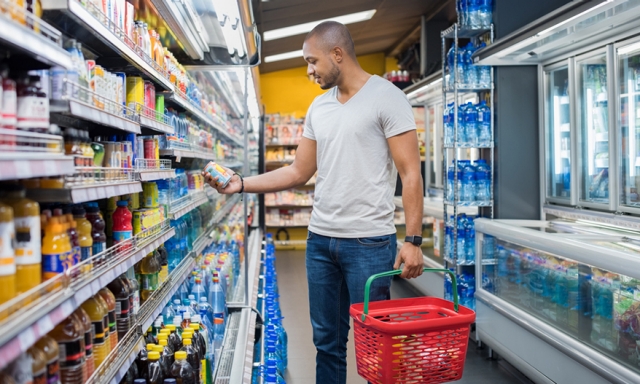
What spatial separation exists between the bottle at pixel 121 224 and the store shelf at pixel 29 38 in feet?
3.02

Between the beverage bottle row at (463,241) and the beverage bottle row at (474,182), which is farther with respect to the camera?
the beverage bottle row at (463,241)

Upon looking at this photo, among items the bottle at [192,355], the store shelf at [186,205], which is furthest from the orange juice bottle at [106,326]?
the store shelf at [186,205]

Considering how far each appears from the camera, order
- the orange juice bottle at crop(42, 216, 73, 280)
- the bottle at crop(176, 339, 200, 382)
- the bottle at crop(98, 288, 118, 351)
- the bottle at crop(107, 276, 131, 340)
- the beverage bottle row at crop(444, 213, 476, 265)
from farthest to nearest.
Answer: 1. the beverage bottle row at crop(444, 213, 476, 265)
2. the bottle at crop(176, 339, 200, 382)
3. the bottle at crop(107, 276, 131, 340)
4. the bottle at crop(98, 288, 118, 351)
5. the orange juice bottle at crop(42, 216, 73, 280)

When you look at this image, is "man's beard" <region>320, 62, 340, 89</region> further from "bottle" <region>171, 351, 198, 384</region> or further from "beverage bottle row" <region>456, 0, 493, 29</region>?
"beverage bottle row" <region>456, 0, 493, 29</region>

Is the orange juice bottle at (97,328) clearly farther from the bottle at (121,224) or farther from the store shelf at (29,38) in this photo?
the store shelf at (29,38)

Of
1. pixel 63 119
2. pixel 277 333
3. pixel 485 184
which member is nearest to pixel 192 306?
pixel 277 333

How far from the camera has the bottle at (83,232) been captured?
1.82 m

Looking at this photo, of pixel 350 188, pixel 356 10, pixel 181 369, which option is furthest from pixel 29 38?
pixel 356 10

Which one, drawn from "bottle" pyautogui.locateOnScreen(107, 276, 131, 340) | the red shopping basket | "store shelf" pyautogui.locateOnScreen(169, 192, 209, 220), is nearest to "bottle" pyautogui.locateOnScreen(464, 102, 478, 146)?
"store shelf" pyautogui.locateOnScreen(169, 192, 209, 220)

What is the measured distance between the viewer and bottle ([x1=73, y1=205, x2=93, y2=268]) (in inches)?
71.7

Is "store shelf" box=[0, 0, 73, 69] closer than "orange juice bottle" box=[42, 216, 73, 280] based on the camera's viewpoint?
Yes

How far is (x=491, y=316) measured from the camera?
448 cm

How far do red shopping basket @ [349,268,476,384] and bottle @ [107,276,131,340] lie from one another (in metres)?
0.86

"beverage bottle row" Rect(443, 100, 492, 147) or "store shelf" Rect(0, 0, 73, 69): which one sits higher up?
"beverage bottle row" Rect(443, 100, 492, 147)
